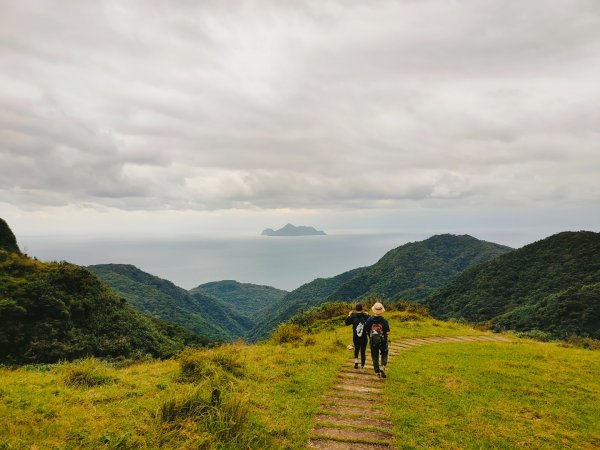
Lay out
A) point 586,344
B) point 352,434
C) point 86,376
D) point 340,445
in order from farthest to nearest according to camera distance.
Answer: point 586,344 → point 86,376 → point 352,434 → point 340,445

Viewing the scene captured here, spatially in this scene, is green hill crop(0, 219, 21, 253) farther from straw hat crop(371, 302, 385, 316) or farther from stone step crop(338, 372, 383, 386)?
straw hat crop(371, 302, 385, 316)

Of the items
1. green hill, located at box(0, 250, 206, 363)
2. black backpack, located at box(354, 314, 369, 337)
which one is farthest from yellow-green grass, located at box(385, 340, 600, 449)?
green hill, located at box(0, 250, 206, 363)

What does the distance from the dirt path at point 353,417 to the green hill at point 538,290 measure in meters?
39.6

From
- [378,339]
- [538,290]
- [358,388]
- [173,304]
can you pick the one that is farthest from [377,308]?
[173,304]

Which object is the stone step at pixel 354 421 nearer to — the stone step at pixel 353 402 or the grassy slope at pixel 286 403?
the grassy slope at pixel 286 403

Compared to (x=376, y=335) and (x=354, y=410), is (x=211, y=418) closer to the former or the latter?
(x=354, y=410)

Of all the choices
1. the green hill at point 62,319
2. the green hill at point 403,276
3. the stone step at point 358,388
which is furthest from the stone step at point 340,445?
the green hill at point 403,276

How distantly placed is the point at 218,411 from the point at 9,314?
31.5 m

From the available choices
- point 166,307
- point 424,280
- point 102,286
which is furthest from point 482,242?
point 102,286

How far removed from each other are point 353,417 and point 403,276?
364 feet

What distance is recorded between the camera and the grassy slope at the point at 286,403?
5.65 metres

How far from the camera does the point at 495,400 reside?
28.6ft

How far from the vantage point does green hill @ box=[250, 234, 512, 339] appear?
4072 inches

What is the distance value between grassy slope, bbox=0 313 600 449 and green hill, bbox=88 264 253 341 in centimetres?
8702
